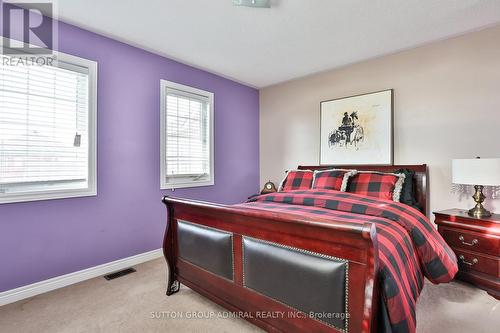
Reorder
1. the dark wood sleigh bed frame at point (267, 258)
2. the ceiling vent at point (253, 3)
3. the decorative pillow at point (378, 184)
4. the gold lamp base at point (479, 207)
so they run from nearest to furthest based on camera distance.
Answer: the dark wood sleigh bed frame at point (267, 258) → the ceiling vent at point (253, 3) → the gold lamp base at point (479, 207) → the decorative pillow at point (378, 184)

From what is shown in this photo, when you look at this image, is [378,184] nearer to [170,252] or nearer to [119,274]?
[170,252]

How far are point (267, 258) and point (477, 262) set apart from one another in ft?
6.78

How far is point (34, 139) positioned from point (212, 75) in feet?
7.66

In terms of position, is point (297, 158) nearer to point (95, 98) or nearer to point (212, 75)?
point (212, 75)

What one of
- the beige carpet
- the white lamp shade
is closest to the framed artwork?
the white lamp shade

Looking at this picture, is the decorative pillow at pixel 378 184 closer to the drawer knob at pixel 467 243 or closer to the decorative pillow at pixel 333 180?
the decorative pillow at pixel 333 180

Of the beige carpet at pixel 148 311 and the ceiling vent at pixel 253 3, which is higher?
the ceiling vent at pixel 253 3

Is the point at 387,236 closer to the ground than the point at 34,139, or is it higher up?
closer to the ground

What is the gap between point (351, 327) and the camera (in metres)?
1.13

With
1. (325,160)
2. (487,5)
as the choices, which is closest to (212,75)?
(325,160)

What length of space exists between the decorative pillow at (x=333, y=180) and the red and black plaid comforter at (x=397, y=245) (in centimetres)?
45

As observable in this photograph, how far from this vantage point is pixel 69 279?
7.78 ft

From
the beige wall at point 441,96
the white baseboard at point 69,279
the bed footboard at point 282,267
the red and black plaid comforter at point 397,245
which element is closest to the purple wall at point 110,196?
the white baseboard at point 69,279

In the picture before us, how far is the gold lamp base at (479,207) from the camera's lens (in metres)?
2.26
